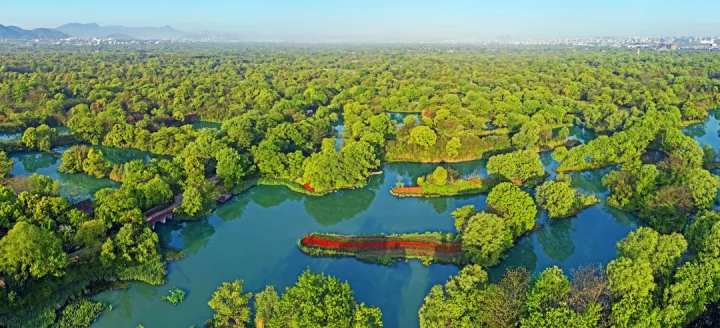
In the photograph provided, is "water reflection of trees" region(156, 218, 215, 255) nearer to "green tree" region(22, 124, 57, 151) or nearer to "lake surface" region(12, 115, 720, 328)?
"lake surface" region(12, 115, 720, 328)

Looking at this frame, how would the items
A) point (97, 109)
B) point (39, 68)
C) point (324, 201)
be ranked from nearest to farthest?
point (324, 201)
point (97, 109)
point (39, 68)

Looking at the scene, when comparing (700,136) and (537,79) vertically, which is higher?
(537,79)

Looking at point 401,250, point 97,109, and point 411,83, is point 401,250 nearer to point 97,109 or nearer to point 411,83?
point 97,109

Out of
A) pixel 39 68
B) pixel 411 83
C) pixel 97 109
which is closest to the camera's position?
pixel 97 109

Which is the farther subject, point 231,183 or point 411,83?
point 411,83

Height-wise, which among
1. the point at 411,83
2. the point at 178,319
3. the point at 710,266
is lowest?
the point at 178,319

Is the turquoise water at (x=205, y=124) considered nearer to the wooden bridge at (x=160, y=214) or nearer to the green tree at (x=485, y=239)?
the wooden bridge at (x=160, y=214)

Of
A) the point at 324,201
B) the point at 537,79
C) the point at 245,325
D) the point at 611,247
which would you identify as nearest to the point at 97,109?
the point at 324,201

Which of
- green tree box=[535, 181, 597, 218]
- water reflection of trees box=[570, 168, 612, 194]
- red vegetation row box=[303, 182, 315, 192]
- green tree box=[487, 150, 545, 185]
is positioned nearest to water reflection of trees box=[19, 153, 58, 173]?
red vegetation row box=[303, 182, 315, 192]
